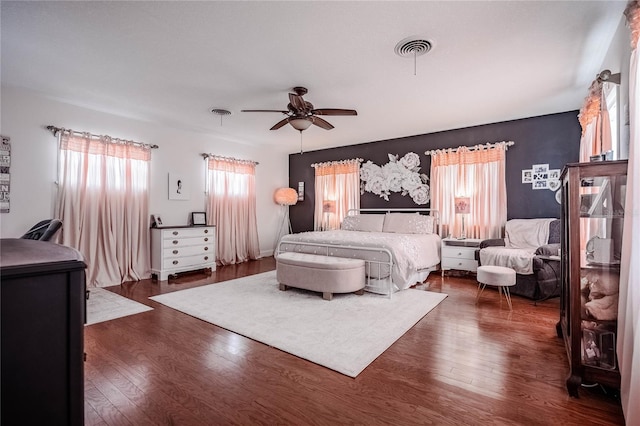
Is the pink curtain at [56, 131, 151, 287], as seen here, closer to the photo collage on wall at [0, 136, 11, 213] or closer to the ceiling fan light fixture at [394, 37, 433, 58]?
the photo collage on wall at [0, 136, 11, 213]

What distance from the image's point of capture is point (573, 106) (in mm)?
4332

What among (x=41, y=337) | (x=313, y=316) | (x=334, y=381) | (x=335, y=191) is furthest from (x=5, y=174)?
(x=335, y=191)

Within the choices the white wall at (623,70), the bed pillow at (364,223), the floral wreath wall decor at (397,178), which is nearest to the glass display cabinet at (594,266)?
the white wall at (623,70)

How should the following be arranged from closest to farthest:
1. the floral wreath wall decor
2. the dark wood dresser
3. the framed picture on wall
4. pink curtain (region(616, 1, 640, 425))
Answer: the dark wood dresser → pink curtain (region(616, 1, 640, 425)) → the framed picture on wall → the floral wreath wall decor

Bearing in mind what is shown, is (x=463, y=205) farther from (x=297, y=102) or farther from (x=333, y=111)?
(x=297, y=102)

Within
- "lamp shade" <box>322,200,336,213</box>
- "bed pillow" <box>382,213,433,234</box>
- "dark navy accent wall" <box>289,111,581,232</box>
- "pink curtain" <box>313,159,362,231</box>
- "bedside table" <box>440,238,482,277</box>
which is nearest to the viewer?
"dark navy accent wall" <box>289,111,581,232</box>

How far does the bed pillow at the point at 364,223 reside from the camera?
5.71 m

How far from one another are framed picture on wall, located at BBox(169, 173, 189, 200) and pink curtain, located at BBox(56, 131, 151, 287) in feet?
1.43

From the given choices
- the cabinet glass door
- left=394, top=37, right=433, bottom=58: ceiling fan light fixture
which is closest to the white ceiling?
left=394, top=37, right=433, bottom=58: ceiling fan light fixture

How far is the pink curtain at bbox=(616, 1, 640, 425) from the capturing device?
1.46 m

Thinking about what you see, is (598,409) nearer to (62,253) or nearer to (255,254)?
(62,253)

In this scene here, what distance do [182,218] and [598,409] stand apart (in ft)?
18.8

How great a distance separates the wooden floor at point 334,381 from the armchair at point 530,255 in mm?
839

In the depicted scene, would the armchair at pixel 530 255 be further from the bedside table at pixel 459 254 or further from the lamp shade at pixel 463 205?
the lamp shade at pixel 463 205
